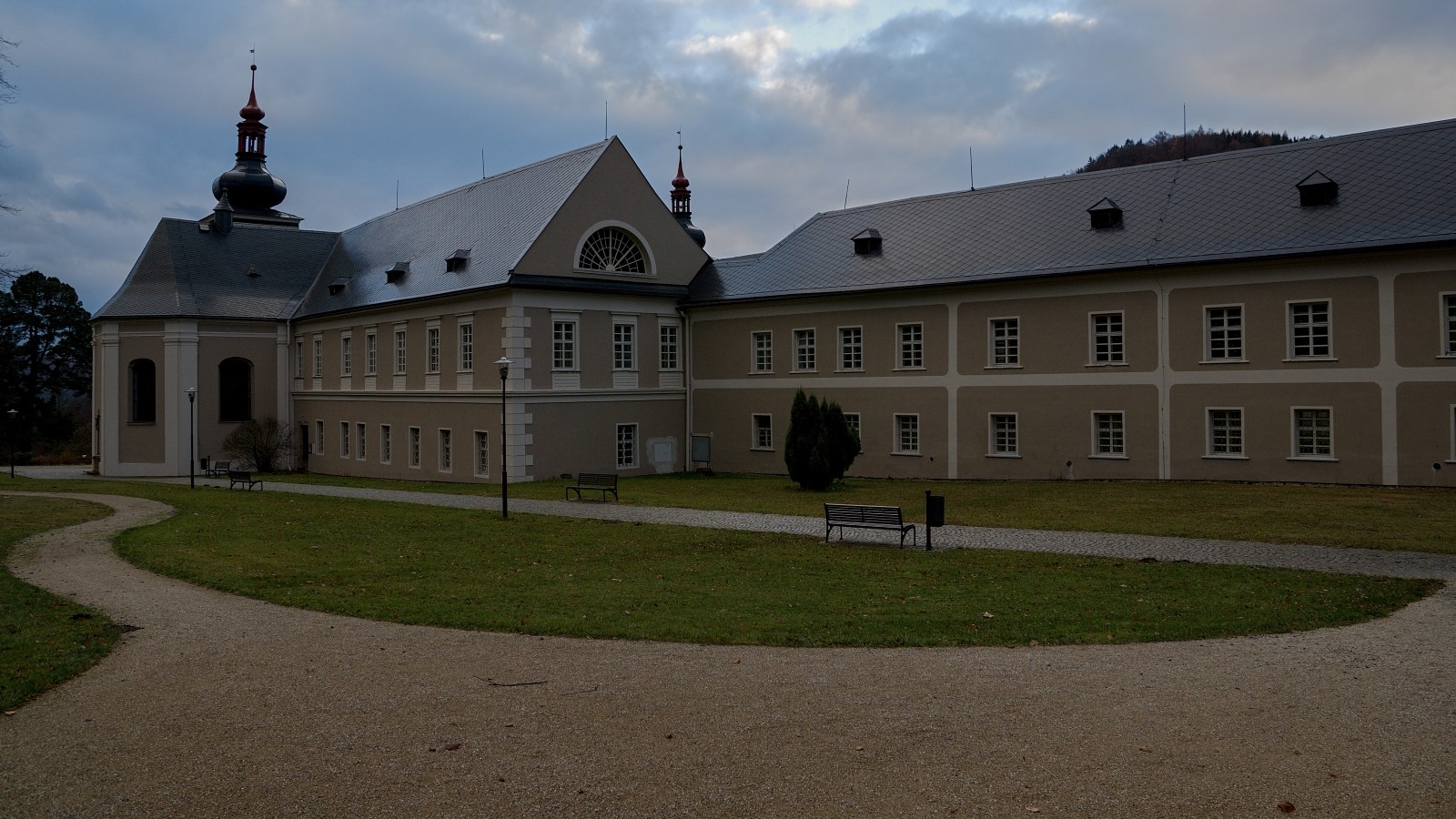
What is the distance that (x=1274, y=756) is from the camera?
6855 mm

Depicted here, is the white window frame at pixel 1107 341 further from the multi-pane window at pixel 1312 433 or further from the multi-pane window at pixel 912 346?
the multi-pane window at pixel 912 346

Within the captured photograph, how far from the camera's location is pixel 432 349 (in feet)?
120

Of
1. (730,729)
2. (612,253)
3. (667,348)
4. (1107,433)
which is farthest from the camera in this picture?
(667,348)

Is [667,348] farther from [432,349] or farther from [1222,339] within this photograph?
[1222,339]

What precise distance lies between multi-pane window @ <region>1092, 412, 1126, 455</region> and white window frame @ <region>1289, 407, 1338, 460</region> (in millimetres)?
4186

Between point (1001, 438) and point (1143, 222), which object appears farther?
point (1001, 438)

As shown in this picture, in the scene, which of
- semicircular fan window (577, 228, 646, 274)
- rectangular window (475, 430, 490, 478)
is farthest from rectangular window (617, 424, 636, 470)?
semicircular fan window (577, 228, 646, 274)

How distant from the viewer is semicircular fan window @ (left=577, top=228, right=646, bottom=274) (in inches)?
1382

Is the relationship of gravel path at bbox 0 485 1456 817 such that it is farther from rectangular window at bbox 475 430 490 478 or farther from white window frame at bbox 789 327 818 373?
white window frame at bbox 789 327 818 373

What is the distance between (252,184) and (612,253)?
87.5ft

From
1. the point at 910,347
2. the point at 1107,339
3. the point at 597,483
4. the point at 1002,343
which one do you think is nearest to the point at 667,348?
the point at 910,347

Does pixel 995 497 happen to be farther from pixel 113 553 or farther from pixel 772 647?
pixel 113 553

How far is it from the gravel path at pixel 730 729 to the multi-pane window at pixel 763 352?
1023 inches

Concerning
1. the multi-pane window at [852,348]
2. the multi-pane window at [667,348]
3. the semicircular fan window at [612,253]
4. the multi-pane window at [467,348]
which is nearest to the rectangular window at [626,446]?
the multi-pane window at [667,348]
